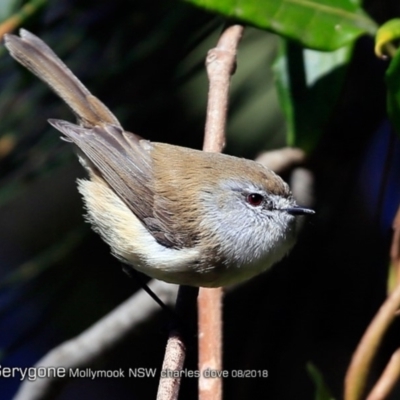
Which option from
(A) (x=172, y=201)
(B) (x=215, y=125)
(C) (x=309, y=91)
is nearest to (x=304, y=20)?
(C) (x=309, y=91)

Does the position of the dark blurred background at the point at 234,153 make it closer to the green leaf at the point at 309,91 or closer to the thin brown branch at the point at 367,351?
the green leaf at the point at 309,91

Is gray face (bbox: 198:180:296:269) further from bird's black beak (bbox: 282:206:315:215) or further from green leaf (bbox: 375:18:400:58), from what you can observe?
green leaf (bbox: 375:18:400:58)

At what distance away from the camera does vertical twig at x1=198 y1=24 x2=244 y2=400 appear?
6.66 ft

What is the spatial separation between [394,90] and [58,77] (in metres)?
1.15

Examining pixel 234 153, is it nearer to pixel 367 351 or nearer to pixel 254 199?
pixel 254 199

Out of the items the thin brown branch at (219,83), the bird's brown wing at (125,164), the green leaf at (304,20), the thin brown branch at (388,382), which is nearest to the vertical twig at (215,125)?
the thin brown branch at (219,83)

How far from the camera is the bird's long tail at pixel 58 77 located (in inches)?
103

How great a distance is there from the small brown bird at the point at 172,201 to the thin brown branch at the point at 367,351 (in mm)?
427

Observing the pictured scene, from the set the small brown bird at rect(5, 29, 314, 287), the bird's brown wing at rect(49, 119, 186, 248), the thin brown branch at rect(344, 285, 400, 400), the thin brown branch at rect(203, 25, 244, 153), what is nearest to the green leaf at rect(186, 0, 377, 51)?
the thin brown branch at rect(203, 25, 244, 153)

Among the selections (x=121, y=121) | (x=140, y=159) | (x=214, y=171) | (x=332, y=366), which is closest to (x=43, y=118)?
(x=121, y=121)

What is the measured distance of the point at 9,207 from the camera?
4121mm

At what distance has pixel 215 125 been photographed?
232 cm

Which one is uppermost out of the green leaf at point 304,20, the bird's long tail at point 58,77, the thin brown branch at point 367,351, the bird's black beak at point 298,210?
the bird's long tail at point 58,77

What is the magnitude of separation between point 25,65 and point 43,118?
1.11 ft
